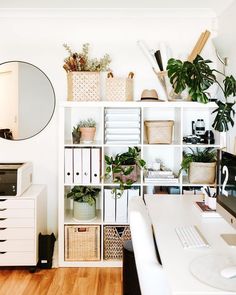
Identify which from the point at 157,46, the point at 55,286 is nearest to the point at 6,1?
the point at 157,46

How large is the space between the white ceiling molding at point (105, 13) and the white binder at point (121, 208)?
1.70 m

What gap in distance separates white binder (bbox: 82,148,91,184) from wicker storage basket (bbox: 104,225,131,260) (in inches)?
18.7

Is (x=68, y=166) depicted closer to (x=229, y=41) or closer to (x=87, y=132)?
(x=87, y=132)

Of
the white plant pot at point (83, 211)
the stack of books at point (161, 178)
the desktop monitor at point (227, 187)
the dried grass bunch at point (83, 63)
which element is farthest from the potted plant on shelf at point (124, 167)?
the desktop monitor at point (227, 187)

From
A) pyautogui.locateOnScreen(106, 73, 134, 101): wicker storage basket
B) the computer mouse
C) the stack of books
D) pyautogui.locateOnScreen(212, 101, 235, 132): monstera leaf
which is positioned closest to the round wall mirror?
pyautogui.locateOnScreen(106, 73, 134, 101): wicker storage basket

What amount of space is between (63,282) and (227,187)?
5.44ft

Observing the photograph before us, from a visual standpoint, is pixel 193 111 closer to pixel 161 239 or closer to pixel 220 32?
pixel 220 32

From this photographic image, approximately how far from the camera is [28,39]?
3506mm

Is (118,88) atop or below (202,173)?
atop

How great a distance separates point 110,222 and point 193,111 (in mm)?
1352

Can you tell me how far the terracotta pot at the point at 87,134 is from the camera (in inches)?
128

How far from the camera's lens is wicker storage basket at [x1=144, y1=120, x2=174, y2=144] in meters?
3.19

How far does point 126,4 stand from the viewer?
3.28 meters

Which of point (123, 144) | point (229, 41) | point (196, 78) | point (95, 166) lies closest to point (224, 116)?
point (196, 78)
